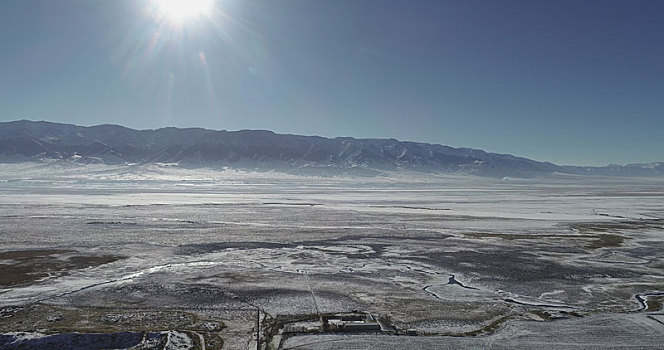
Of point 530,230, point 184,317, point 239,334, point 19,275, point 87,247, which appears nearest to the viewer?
point 239,334

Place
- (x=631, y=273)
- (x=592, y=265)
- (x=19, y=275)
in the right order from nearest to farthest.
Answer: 1. (x=19, y=275)
2. (x=631, y=273)
3. (x=592, y=265)

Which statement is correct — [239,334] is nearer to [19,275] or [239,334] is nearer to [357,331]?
[357,331]

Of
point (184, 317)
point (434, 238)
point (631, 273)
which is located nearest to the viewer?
point (184, 317)

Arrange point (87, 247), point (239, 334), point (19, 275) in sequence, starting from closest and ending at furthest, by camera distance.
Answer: point (239, 334) → point (19, 275) → point (87, 247)

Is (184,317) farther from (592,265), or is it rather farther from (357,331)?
(592,265)

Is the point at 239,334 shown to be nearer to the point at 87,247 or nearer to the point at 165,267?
the point at 165,267

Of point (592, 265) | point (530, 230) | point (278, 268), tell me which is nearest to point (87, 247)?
point (278, 268)

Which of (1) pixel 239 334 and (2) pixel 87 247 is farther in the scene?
(2) pixel 87 247

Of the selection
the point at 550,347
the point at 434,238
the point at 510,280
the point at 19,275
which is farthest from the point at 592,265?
the point at 19,275

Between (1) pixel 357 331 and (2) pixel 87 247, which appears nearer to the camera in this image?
(1) pixel 357 331

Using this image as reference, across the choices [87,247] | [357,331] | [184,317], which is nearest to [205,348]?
[184,317]
